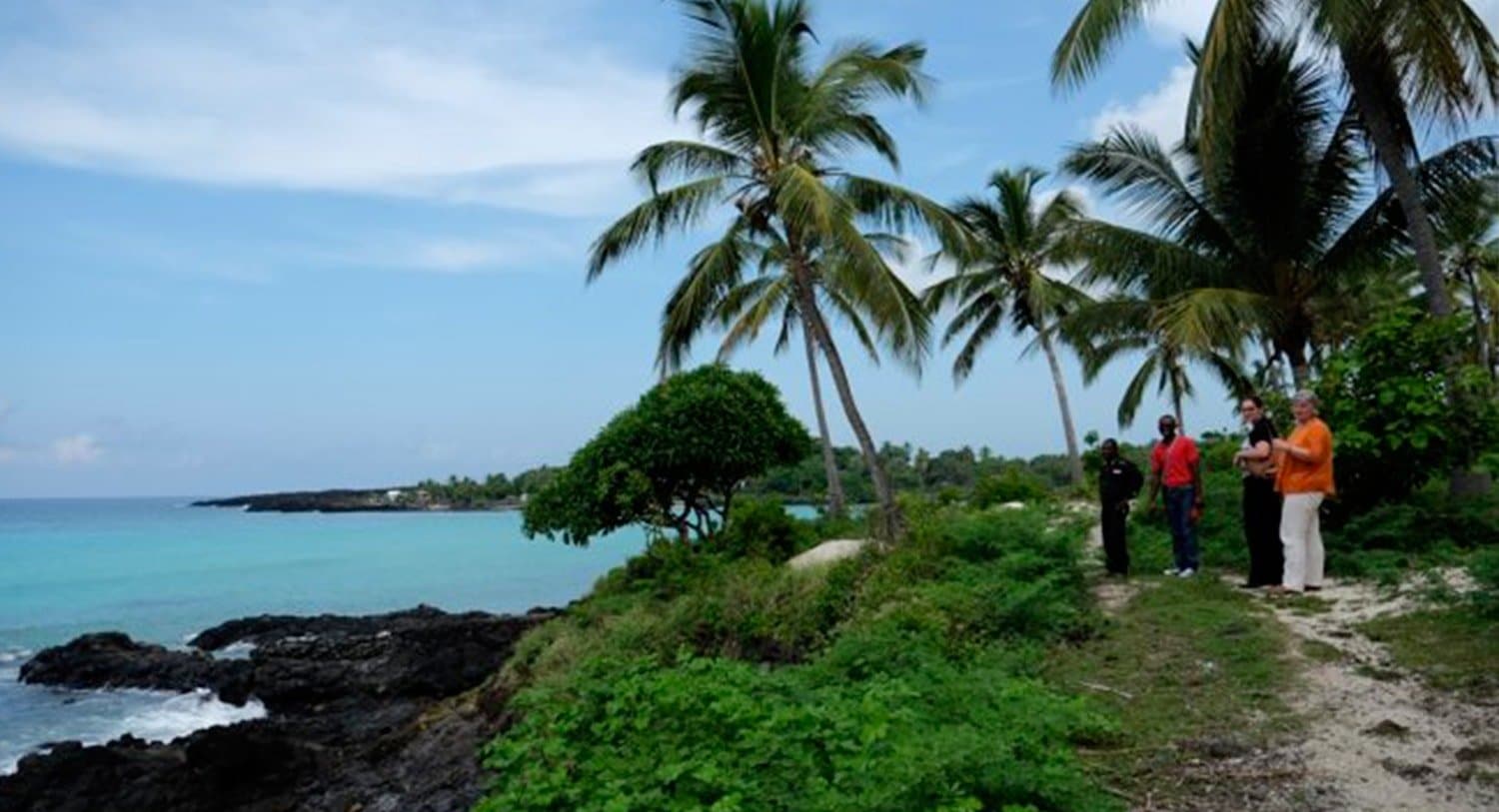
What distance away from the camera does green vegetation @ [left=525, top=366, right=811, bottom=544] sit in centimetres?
1728

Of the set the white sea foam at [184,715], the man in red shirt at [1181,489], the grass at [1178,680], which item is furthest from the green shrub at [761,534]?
the grass at [1178,680]

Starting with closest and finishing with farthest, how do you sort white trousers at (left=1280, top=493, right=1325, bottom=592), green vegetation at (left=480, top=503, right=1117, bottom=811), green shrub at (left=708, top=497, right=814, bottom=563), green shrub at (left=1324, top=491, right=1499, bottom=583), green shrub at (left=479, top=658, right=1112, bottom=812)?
green shrub at (left=479, top=658, right=1112, bottom=812), green vegetation at (left=480, top=503, right=1117, bottom=811), white trousers at (left=1280, top=493, right=1325, bottom=592), green shrub at (left=1324, top=491, right=1499, bottom=583), green shrub at (left=708, top=497, right=814, bottom=563)

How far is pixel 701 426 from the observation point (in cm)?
1734

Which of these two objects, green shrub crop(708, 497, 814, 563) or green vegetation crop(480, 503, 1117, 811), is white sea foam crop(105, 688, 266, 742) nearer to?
green shrub crop(708, 497, 814, 563)

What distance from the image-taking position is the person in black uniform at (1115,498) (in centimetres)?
1108

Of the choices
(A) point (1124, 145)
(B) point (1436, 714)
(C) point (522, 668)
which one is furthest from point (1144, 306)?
(B) point (1436, 714)

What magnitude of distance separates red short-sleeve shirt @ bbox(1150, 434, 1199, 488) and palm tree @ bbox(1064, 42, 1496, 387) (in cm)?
320

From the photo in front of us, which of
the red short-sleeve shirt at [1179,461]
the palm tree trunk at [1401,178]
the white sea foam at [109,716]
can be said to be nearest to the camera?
the red short-sleeve shirt at [1179,461]

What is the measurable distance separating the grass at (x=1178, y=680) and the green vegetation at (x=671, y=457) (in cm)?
882

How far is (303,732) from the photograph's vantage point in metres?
14.5

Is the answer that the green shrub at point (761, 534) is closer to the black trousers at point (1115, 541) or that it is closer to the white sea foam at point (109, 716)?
the black trousers at point (1115, 541)

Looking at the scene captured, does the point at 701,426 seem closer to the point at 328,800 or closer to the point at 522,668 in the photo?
the point at 522,668

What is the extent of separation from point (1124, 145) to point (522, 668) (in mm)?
11395

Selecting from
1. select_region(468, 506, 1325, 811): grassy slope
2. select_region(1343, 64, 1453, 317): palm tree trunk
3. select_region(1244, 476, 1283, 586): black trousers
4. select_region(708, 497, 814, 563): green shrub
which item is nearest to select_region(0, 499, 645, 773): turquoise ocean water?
select_region(708, 497, 814, 563): green shrub
